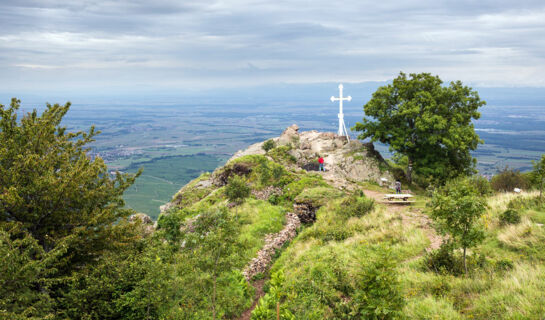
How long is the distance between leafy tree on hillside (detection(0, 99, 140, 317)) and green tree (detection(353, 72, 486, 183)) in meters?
28.9

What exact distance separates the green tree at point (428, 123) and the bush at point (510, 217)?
16.0 meters

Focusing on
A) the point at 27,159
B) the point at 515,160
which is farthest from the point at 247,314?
the point at 515,160

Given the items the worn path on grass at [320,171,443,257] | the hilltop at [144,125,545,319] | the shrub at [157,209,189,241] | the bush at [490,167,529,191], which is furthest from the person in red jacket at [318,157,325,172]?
the shrub at [157,209,189,241]

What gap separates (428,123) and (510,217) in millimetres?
18034

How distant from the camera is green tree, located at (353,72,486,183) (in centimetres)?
3172

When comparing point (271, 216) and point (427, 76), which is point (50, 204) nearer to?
point (271, 216)

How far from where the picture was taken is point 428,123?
31.7 m

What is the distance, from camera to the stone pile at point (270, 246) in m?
18.0

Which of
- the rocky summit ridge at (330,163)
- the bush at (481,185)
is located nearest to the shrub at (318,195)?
the rocky summit ridge at (330,163)

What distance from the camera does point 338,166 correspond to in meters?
37.8

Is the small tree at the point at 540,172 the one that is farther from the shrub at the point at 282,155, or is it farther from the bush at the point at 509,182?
the shrub at the point at 282,155

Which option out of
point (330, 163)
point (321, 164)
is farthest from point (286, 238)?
point (330, 163)

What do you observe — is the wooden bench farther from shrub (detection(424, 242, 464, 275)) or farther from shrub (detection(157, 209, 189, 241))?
shrub (detection(157, 209, 189, 241))

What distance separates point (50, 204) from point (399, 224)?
1811cm
